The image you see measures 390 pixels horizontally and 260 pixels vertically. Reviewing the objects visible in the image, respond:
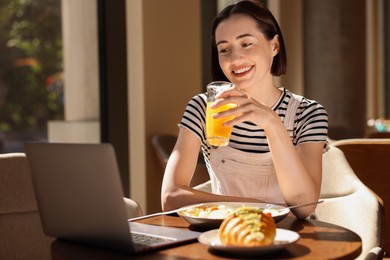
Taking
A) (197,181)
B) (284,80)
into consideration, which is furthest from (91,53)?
(284,80)

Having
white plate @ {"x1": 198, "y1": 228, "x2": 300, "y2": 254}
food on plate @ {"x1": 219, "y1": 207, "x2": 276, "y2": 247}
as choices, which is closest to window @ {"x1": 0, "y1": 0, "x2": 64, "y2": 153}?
white plate @ {"x1": 198, "y1": 228, "x2": 300, "y2": 254}

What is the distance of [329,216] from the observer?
8.84 ft

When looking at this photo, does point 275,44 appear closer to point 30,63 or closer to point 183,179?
point 183,179

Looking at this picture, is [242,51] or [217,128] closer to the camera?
[217,128]

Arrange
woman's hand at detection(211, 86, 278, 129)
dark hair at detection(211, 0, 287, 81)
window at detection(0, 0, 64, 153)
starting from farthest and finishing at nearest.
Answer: window at detection(0, 0, 64, 153), dark hair at detection(211, 0, 287, 81), woman's hand at detection(211, 86, 278, 129)

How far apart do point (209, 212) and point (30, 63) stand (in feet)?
7.66

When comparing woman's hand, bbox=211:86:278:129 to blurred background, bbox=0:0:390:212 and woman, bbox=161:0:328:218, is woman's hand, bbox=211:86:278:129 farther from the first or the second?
blurred background, bbox=0:0:390:212

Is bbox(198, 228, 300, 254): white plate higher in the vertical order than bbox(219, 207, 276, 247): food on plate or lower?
lower

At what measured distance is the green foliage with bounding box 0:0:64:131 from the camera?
3898 millimetres

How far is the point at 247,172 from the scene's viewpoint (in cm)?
249

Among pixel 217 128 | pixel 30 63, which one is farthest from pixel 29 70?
pixel 217 128

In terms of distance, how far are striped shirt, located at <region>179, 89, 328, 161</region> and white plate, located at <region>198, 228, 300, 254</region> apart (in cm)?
78

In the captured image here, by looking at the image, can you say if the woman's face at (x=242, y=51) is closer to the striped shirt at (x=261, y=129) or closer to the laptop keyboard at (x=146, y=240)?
the striped shirt at (x=261, y=129)

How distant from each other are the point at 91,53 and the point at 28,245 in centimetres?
209
